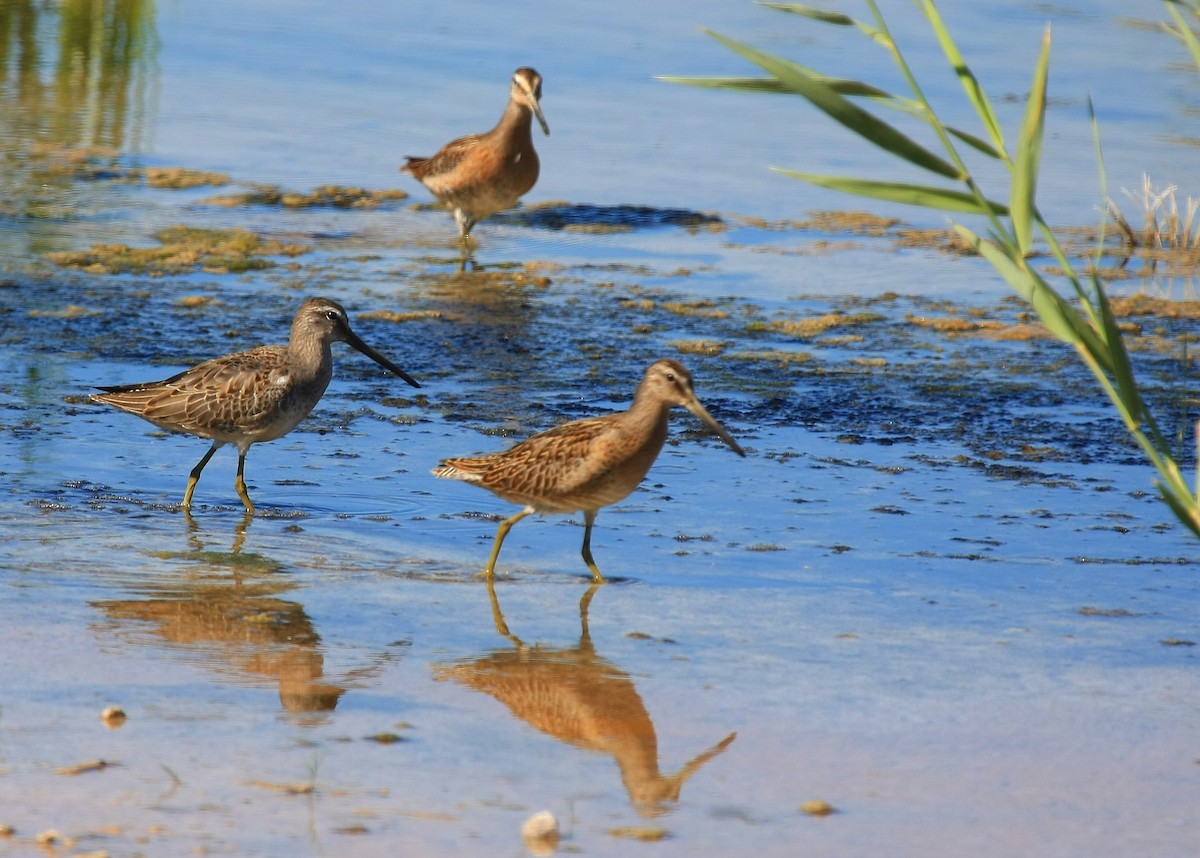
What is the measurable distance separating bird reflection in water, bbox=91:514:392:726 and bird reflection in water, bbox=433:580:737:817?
37 centimetres

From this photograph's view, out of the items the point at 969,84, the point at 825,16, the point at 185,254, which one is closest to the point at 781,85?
the point at 825,16

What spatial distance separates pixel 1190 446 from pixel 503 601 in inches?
160

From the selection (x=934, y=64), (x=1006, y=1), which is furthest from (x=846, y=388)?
(x=1006, y=1)

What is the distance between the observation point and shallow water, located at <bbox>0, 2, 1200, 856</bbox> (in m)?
4.18

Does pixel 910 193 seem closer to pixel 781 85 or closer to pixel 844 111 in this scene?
pixel 844 111

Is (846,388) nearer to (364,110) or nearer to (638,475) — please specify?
(638,475)

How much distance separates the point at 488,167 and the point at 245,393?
5.07m

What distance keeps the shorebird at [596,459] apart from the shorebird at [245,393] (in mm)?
1231

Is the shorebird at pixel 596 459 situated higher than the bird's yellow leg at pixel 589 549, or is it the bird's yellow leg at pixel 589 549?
the shorebird at pixel 596 459

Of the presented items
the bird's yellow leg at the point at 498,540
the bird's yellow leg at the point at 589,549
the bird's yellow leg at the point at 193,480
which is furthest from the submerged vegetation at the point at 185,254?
the bird's yellow leg at the point at 589,549

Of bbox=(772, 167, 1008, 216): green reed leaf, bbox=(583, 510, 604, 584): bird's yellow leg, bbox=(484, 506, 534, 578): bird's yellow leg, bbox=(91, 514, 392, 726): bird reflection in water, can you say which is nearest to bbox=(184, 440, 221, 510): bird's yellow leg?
bbox=(91, 514, 392, 726): bird reflection in water

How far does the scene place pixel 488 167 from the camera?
11.7 m

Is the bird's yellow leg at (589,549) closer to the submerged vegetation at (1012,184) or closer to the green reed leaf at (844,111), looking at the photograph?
the submerged vegetation at (1012,184)

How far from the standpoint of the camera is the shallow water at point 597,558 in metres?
4.18
